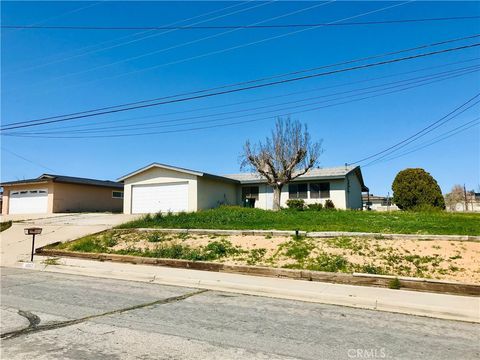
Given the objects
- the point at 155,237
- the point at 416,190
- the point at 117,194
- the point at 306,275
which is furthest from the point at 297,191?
the point at 306,275

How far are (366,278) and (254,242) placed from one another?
4835 millimetres

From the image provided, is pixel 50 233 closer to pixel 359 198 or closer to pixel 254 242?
pixel 254 242

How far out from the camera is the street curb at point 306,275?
785 cm

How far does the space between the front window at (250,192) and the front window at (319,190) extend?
16.0 feet

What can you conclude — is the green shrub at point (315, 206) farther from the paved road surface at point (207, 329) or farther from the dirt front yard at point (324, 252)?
the paved road surface at point (207, 329)

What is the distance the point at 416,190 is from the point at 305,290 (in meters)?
23.9

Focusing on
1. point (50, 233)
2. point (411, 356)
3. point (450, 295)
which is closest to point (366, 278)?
point (450, 295)

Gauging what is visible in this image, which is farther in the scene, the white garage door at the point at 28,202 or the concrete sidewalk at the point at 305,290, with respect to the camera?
the white garage door at the point at 28,202

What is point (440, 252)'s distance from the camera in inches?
407

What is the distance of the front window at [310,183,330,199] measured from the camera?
29188mm

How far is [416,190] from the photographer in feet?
94.0

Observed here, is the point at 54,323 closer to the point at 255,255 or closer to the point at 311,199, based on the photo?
the point at 255,255

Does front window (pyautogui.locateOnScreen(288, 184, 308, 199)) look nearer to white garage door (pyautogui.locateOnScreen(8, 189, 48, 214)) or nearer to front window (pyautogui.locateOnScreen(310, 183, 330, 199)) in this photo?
front window (pyautogui.locateOnScreen(310, 183, 330, 199))

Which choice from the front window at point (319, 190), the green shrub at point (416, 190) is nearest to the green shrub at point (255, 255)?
the front window at point (319, 190)
